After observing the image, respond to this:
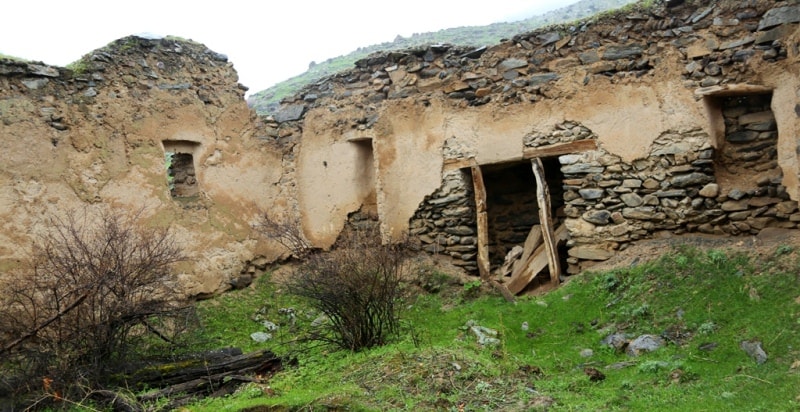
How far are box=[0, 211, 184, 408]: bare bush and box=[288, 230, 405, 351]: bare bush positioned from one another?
1476 mm

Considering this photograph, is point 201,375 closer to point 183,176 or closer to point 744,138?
A: point 183,176

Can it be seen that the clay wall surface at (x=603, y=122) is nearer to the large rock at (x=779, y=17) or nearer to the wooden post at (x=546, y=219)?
the large rock at (x=779, y=17)

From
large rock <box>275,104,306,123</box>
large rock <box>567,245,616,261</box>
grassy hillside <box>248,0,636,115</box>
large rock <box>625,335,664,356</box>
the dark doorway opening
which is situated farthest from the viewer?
grassy hillside <box>248,0,636,115</box>

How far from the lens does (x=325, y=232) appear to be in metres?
9.47

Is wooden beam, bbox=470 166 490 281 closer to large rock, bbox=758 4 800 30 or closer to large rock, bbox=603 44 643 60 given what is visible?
large rock, bbox=603 44 643 60

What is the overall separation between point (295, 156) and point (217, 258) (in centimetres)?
206

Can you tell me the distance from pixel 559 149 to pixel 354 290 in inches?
130

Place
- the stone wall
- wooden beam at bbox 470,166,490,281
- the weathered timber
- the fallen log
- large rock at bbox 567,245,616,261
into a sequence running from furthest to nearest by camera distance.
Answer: the stone wall
wooden beam at bbox 470,166,490,281
large rock at bbox 567,245,616,261
the weathered timber
the fallen log

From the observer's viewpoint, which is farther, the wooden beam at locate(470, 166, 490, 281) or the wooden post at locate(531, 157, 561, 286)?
the wooden beam at locate(470, 166, 490, 281)

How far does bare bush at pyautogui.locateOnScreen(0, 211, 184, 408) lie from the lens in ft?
17.2

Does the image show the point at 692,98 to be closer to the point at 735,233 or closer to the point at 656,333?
the point at 735,233

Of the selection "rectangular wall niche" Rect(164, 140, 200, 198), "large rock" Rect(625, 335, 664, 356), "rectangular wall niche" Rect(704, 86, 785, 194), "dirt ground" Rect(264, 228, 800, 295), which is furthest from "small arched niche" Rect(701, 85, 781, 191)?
"rectangular wall niche" Rect(164, 140, 200, 198)

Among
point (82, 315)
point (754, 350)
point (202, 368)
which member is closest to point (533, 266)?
point (754, 350)

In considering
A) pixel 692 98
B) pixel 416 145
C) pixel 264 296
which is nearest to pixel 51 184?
pixel 264 296
